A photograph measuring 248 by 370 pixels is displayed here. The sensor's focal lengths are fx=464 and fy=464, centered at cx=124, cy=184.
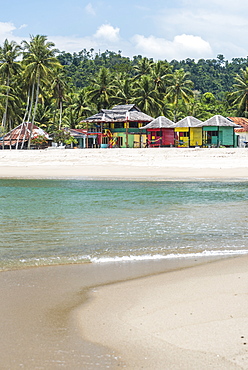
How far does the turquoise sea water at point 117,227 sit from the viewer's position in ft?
23.3

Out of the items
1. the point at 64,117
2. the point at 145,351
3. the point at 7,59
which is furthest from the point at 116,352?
the point at 64,117

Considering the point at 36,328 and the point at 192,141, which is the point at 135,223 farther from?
the point at 192,141

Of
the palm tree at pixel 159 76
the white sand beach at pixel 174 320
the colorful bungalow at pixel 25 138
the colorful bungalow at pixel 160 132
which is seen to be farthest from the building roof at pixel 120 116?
the white sand beach at pixel 174 320

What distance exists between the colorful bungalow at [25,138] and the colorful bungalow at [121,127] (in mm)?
6357

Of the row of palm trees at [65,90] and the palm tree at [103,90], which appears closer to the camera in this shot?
the row of palm trees at [65,90]

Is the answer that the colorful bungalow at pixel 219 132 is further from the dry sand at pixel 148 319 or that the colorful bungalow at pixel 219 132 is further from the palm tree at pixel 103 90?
the dry sand at pixel 148 319

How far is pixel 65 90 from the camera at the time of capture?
6769cm

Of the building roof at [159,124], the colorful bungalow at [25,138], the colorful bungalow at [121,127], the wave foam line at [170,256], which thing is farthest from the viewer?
the colorful bungalow at [25,138]

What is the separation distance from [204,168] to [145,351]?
26616mm

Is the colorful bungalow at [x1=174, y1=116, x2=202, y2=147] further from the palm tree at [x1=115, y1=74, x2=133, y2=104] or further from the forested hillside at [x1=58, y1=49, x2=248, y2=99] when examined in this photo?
the forested hillside at [x1=58, y1=49, x2=248, y2=99]

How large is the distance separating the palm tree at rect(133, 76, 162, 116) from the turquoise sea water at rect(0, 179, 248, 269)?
1754 inches

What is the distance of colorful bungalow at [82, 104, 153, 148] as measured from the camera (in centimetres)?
5131

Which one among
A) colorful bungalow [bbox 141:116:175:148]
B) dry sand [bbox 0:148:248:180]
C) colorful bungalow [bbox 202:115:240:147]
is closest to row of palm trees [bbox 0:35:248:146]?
colorful bungalow [bbox 141:116:175:148]

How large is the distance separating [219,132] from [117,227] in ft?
124
